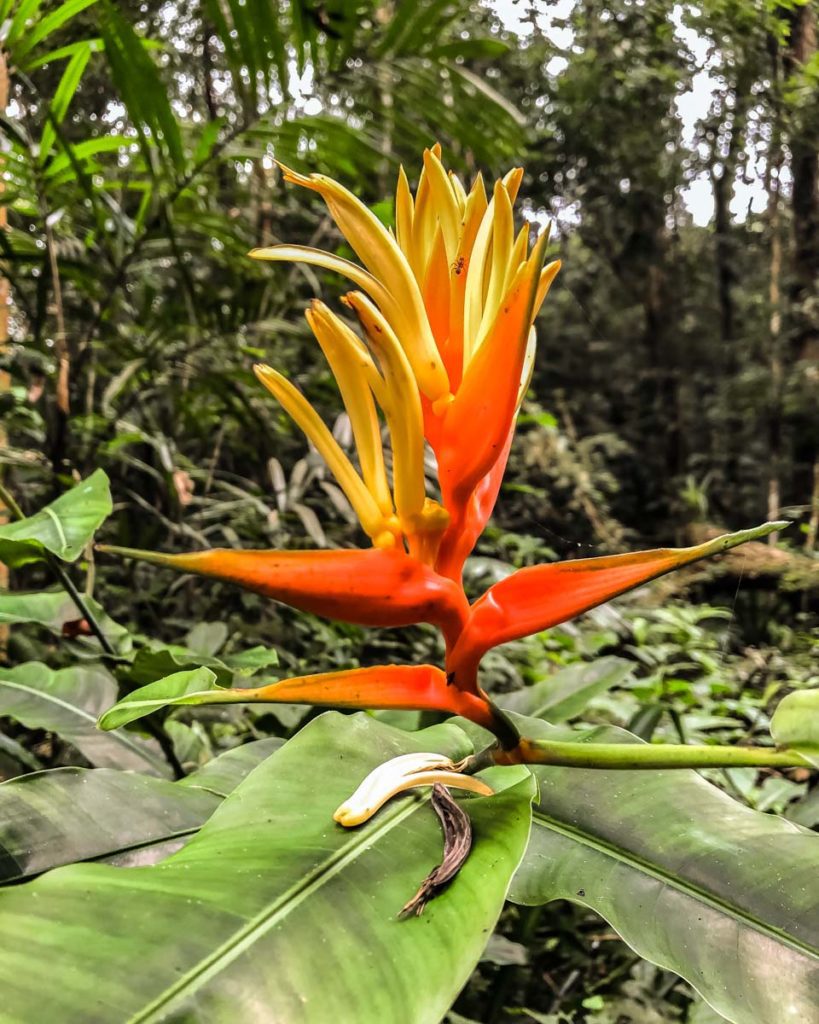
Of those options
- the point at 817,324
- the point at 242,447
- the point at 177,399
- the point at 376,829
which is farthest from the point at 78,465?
the point at 817,324

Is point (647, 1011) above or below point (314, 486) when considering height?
below

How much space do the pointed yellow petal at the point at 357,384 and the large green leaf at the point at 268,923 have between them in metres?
0.19

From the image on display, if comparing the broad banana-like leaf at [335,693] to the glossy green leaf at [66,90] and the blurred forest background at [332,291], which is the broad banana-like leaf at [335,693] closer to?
the blurred forest background at [332,291]

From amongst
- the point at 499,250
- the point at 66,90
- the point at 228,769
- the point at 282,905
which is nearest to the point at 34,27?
the point at 66,90

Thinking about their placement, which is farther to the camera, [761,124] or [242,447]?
[761,124]

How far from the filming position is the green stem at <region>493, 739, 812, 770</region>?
0.30 meters

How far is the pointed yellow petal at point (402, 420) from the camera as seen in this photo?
1.30ft

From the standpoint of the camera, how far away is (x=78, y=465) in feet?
4.42

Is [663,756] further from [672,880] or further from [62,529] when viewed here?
[62,529]

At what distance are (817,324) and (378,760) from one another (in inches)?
178

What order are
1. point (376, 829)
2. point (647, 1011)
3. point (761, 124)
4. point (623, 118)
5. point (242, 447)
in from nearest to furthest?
point (376, 829) < point (647, 1011) < point (242, 447) < point (761, 124) < point (623, 118)

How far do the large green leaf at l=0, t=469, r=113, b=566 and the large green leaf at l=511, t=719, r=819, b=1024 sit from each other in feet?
1.28

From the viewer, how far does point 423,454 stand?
41cm

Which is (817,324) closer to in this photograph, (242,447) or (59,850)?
(242,447)
